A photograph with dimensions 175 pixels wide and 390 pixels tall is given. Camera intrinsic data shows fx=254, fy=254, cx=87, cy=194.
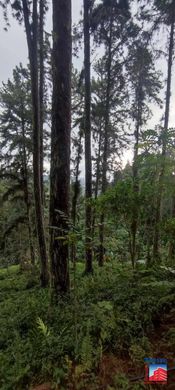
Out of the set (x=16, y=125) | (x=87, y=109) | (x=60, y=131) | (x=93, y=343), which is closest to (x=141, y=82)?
(x=87, y=109)

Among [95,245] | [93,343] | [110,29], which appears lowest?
[93,343]

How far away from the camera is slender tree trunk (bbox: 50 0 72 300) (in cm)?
446

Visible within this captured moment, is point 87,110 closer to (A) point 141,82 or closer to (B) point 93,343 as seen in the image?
(A) point 141,82

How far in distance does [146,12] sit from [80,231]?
8814 millimetres

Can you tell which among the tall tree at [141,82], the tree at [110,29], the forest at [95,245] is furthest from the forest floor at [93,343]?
the tall tree at [141,82]

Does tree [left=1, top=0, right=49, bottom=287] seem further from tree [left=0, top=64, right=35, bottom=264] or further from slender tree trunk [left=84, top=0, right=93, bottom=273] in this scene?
tree [left=0, top=64, right=35, bottom=264]

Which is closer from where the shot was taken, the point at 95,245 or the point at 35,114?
the point at 95,245

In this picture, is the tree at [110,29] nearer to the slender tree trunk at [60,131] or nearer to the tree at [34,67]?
the tree at [34,67]

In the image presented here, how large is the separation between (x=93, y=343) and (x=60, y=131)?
3270mm

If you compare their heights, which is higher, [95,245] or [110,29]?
[110,29]

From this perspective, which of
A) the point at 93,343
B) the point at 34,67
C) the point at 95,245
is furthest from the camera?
the point at 34,67

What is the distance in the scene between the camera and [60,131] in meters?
4.47

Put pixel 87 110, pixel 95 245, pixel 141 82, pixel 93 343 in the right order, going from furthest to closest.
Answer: pixel 141 82 < pixel 87 110 < pixel 95 245 < pixel 93 343

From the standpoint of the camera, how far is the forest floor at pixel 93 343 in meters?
2.55
